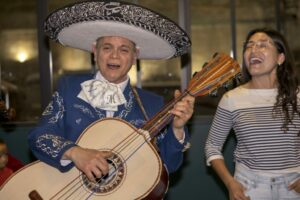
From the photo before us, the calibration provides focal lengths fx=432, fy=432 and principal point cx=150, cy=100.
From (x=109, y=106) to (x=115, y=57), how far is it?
214mm

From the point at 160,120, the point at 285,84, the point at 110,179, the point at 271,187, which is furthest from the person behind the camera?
the point at 285,84

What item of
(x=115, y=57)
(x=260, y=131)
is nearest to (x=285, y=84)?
(x=260, y=131)

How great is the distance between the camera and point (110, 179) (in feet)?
5.54

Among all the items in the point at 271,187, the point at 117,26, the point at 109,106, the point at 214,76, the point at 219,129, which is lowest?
the point at 271,187

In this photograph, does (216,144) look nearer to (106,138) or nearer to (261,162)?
(261,162)

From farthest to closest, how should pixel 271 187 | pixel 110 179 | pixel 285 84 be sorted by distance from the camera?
pixel 285 84
pixel 271 187
pixel 110 179

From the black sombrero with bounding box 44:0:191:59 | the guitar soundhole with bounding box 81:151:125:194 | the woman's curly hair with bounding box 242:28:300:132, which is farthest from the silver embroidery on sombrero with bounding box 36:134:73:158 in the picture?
the woman's curly hair with bounding box 242:28:300:132

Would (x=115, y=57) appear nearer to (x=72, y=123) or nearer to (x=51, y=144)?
(x=72, y=123)

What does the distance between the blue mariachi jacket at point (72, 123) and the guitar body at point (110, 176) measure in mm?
61

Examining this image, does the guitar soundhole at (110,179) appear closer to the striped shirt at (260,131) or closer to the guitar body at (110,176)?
the guitar body at (110,176)

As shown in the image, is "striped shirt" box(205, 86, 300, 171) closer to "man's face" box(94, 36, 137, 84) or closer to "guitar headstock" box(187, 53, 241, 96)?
"guitar headstock" box(187, 53, 241, 96)

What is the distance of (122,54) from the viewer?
6.12ft

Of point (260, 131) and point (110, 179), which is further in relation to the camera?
point (260, 131)

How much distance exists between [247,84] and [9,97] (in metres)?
3.56
